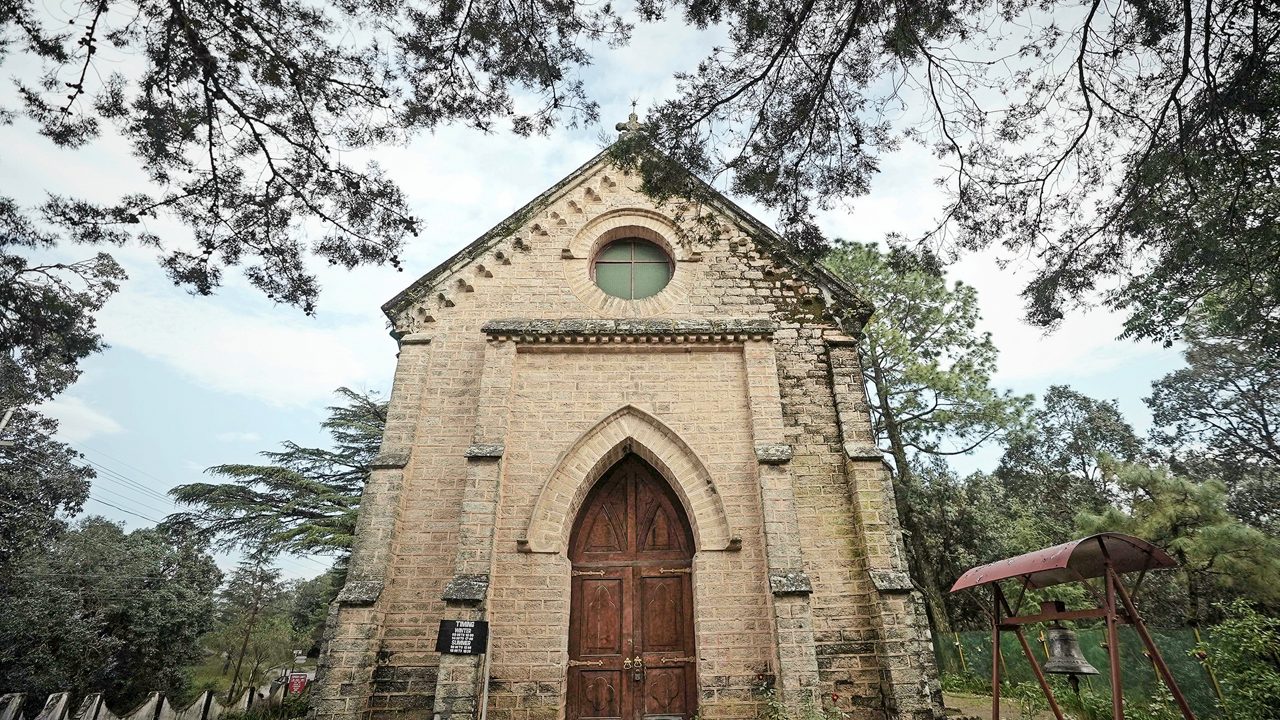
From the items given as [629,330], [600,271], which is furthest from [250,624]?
[629,330]

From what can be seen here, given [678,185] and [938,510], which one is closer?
[678,185]

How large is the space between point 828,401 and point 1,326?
10.5 meters

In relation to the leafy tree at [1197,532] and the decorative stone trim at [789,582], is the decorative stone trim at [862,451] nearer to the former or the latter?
the decorative stone trim at [789,582]

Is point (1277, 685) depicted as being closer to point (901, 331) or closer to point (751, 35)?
point (751, 35)

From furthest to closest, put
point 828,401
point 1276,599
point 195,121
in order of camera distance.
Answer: point 1276,599
point 828,401
point 195,121

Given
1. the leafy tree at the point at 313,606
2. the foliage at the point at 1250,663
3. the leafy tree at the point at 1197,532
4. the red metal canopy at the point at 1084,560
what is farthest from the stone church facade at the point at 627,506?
the leafy tree at the point at 313,606

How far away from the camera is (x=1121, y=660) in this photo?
1180 cm

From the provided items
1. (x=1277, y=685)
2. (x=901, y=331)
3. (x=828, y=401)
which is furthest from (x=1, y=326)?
(x=901, y=331)

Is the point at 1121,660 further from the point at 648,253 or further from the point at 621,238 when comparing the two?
the point at 621,238

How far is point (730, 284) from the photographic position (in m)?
9.53

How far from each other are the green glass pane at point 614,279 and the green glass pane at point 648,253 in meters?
0.30

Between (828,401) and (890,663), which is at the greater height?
(828,401)

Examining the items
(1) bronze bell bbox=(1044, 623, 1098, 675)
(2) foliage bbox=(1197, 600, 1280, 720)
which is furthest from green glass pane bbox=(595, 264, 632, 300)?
(2) foliage bbox=(1197, 600, 1280, 720)

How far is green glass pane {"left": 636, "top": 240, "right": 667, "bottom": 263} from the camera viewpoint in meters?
10.2
